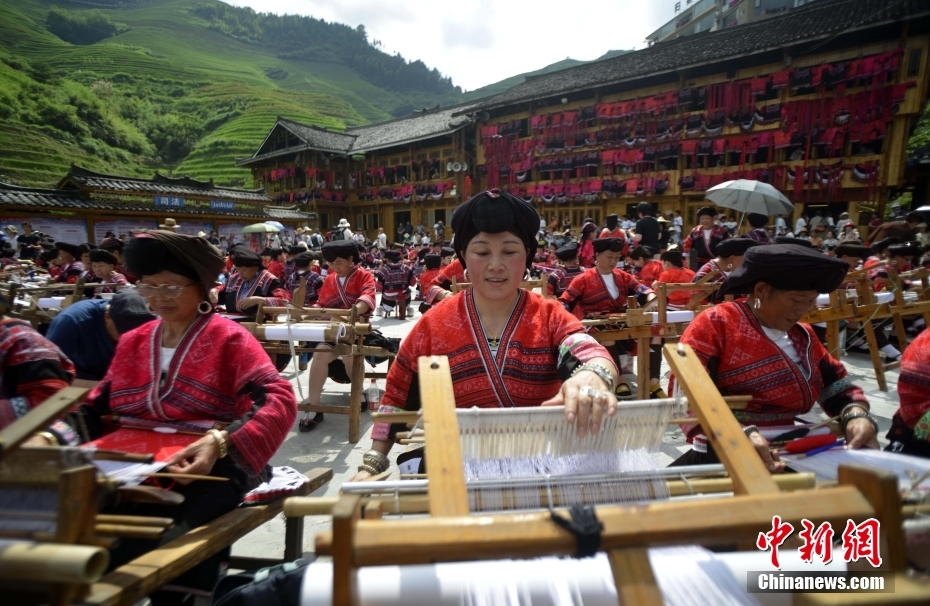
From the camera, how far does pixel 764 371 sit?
2307 millimetres

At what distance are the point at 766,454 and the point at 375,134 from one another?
3732 cm

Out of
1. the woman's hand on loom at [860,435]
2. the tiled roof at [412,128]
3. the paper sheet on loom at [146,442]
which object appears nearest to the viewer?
the paper sheet on loom at [146,442]

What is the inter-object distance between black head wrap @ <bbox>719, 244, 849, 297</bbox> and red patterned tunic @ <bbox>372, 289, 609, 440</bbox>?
976 mm

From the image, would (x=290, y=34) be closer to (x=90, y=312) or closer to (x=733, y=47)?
(x=733, y=47)

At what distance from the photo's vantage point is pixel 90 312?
3.50m

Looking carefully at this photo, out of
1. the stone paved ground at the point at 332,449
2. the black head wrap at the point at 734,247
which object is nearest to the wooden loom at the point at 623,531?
the stone paved ground at the point at 332,449

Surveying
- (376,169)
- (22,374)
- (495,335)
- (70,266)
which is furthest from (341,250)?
(376,169)

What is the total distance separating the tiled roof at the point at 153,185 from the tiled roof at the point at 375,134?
27.6 ft

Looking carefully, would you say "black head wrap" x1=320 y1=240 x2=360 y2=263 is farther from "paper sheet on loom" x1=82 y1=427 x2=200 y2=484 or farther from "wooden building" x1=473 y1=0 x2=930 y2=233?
"wooden building" x1=473 y1=0 x2=930 y2=233

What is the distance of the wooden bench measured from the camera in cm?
138

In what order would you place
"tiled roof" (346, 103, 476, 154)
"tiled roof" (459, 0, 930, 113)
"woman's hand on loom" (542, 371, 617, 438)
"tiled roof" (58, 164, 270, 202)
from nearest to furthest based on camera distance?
"woman's hand on loom" (542, 371, 617, 438) < "tiled roof" (459, 0, 930, 113) < "tiled roof" (58, 164, 270, 202) < "tiled roof" (346, 103, 476, 154)

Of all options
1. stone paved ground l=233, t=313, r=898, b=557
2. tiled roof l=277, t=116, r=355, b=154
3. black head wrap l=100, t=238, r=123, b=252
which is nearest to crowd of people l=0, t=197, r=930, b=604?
stone paved ground l=233, t=313, r=898, b=557

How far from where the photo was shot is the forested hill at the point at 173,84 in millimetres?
41469

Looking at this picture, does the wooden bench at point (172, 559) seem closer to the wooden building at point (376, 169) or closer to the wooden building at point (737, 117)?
the wooden building at point (737, 117)
